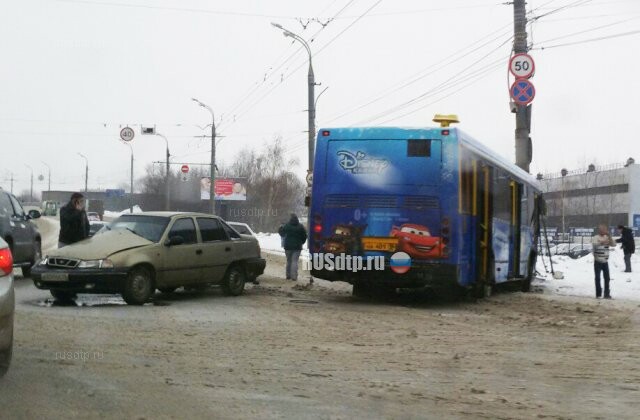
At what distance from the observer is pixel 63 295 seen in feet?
39.9

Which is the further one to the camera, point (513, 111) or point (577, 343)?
point (513, 111)

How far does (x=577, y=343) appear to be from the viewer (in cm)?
902

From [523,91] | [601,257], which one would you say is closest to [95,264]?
[601,257]

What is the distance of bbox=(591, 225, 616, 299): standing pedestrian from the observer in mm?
15578

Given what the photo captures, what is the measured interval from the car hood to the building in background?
78.3 meters

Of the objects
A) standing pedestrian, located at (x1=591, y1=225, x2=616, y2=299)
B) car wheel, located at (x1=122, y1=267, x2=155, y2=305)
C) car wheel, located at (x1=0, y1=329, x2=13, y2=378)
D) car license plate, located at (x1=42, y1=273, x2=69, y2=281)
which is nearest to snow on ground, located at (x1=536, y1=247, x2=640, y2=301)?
standing pedestrian, located at (x1=591, y1=225, x2=616, y2=299)

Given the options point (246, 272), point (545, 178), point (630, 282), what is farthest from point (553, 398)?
point (545, 178)

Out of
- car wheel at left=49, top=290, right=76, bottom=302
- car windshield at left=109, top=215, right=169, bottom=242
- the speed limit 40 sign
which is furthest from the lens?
the speed limit 40 sign

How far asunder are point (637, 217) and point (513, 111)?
35.8 metres

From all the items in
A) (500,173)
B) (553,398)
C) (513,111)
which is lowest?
(553,398)

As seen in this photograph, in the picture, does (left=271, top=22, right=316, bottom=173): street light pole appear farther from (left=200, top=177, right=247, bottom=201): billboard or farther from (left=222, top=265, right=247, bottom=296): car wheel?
(left=200, top=177, right=247, bottom=201): billboard

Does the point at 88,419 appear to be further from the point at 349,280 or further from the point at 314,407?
the point at 349,280

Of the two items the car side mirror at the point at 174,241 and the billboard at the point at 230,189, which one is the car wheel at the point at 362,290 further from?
the billboard at the point at 230,189

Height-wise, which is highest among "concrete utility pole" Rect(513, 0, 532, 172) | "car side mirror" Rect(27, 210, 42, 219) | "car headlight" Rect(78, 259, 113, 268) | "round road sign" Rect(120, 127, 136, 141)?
"round road sign" Rect(120, 127, 136, 141)
